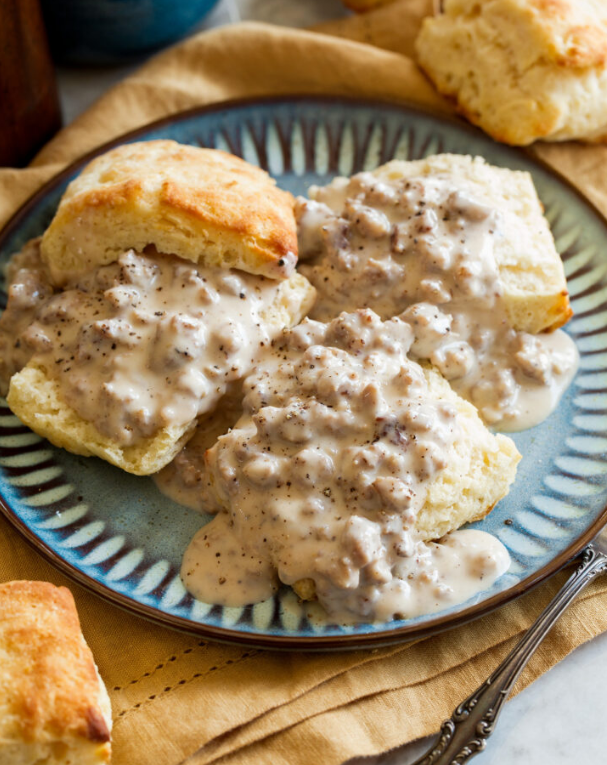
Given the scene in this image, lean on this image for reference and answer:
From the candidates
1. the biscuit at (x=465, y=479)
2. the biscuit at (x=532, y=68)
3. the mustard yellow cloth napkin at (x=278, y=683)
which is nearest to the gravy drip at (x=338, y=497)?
the biscuit at (x=465, y=479)

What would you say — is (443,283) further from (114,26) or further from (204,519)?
(114,26)

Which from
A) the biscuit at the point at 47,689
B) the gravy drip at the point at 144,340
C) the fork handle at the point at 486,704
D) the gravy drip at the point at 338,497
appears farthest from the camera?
the gravy drip at the point at 144,340

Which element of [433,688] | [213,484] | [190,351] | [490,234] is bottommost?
[433,688]

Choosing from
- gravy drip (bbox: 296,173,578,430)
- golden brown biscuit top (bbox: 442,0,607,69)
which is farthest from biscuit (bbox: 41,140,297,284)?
golden brown biscuit top (bbox: 442,0,607,69)

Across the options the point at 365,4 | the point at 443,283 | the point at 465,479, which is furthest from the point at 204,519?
the point at 365,4

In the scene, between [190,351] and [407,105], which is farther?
[407,105]

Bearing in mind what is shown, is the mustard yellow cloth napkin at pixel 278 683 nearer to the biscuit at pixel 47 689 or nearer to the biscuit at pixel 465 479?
the biscuit at pixel 47 689

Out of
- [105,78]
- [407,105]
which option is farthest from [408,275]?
[105,78]

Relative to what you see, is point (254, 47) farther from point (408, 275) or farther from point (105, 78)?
point (408, 275)
